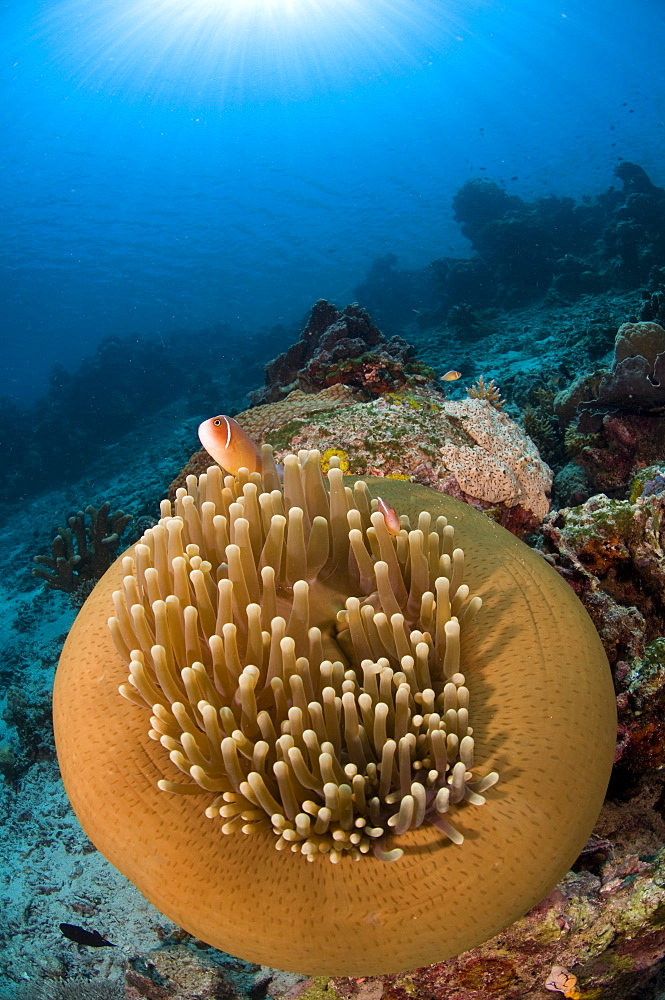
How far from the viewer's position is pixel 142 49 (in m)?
54.5

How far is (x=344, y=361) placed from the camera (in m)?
6.37

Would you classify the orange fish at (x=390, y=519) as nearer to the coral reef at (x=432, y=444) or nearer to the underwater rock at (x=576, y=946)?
the underwater rock at (x=576, y=946)

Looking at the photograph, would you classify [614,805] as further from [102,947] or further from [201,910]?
[102,947]

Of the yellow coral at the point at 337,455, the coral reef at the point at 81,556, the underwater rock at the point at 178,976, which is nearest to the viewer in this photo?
the underwater rock at the point at 178,976

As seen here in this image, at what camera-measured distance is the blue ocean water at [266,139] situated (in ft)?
168

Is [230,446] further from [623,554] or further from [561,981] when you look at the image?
[561,981]

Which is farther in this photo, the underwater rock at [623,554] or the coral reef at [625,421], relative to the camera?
the coral reef at [625,421]

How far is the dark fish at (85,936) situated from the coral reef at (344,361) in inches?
196

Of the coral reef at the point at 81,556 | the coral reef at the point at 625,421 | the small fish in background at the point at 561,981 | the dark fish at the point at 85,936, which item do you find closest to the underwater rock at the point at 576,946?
the small fish in background at the point at 561,981

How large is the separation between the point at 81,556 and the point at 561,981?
7020 mm

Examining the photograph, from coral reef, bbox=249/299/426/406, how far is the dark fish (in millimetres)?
4979

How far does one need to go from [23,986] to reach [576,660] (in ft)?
13.6

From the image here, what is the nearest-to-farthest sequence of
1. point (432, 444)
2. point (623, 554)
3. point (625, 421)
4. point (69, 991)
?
point (623, 554)
point (69, 991)
point (432, 444)
point (625, 421)

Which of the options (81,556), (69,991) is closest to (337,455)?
(69,991)
